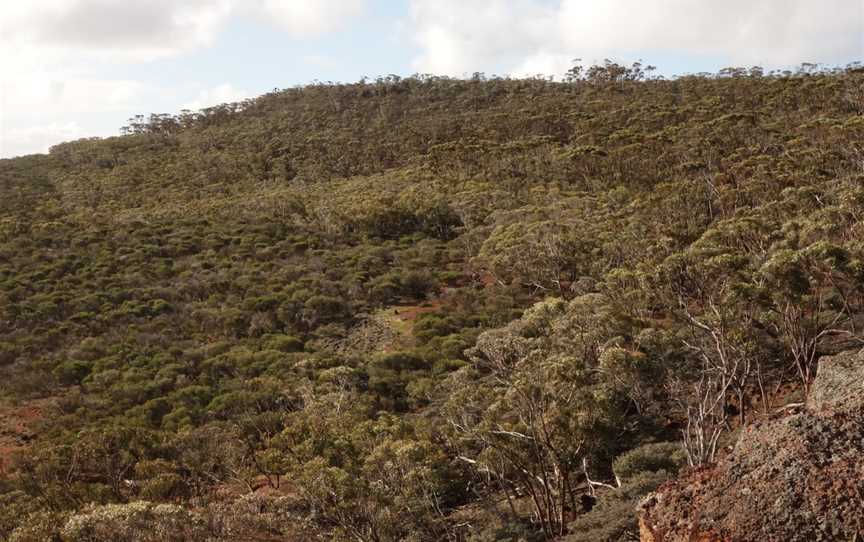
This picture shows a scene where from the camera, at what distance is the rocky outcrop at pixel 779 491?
5883 mm

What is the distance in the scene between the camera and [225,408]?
25.1m

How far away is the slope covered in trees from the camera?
15094mm

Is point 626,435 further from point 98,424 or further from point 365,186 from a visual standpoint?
point 365,186

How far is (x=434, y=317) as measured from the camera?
33.7 m

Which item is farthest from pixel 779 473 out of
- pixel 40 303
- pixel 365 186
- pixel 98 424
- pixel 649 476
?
pixel 365 186

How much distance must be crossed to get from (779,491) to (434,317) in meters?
27.7

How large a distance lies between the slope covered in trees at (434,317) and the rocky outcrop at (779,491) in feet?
14.4

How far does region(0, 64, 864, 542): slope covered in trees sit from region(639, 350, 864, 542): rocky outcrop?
438 cm

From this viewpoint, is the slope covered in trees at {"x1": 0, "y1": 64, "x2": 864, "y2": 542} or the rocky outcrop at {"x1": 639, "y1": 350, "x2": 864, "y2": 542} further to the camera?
the slope covered in trees at {"x1": 0, "y1": 64, "x2": 864, "y2": 542}

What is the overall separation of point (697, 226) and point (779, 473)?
102 ft

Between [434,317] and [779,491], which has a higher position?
[779,491]

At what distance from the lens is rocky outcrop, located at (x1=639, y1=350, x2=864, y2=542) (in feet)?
19.3

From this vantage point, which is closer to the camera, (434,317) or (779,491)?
(779,491)

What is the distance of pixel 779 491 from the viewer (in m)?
6.17
